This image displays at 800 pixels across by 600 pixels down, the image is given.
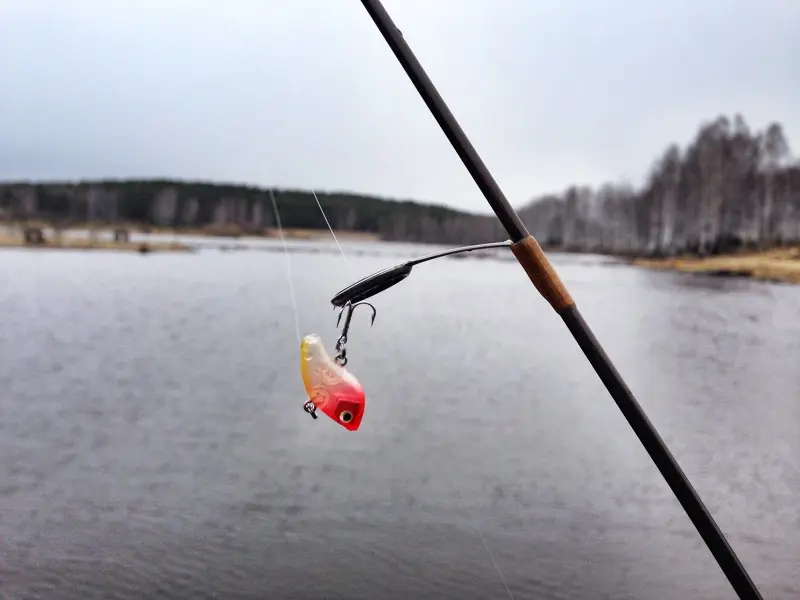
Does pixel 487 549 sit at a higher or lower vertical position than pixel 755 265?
lower

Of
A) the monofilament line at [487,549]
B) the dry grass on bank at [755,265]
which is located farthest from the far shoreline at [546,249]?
the monofilament line at [487,549]

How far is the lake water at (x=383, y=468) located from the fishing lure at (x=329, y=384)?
64.2 inches

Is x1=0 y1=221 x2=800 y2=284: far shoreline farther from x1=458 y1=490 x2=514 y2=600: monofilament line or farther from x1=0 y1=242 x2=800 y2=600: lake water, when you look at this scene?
x1=458 y1=490 x2=514 y2=600: monofilament line

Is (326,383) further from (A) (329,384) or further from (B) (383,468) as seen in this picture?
(B) (383,468)

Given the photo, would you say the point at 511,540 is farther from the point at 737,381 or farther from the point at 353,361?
the point at 737,381

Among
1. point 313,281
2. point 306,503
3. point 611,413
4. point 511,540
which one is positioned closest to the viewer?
point 511,540

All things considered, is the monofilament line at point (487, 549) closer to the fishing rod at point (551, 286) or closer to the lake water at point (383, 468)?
the lake water at point (383, 468)

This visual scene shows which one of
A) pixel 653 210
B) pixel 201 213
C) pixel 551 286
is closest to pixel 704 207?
pixel 653 210

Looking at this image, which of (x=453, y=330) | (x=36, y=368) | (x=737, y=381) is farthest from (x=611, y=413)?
(x=36, y=368)

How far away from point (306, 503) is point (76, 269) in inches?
716

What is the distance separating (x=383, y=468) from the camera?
381 centimetres

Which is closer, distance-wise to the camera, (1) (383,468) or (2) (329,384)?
(2) (329,384)

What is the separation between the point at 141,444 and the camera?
412 centimetres

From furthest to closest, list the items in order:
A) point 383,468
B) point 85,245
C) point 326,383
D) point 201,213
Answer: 1. point 85,245
2. point 201,213
3. point 383,468
4. point 326,383
